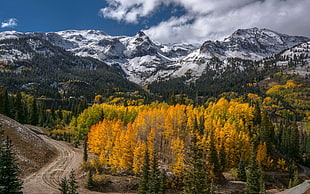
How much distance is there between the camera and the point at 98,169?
173 feet

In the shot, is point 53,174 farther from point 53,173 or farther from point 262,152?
point 262,152

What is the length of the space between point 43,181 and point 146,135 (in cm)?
3094

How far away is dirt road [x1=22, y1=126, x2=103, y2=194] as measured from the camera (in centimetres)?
3722

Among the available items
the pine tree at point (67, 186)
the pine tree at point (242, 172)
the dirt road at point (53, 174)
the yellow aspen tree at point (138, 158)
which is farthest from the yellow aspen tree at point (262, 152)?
the pine tree at point (67, 186)

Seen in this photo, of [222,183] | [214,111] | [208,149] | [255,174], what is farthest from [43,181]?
[214,111]

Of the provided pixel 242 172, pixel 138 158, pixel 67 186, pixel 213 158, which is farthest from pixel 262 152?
pixel 67 186

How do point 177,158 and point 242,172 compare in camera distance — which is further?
point 242,172

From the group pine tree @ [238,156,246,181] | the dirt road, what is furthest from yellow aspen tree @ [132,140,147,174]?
pine tree @ [238,156,246,181]

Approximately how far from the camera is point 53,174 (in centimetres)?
4475

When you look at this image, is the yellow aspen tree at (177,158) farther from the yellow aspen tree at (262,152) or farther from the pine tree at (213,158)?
the yellow aspen tree at (262,152)

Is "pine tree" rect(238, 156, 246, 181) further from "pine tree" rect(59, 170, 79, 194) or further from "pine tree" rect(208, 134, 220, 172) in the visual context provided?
"pine tree" rect(59, 170, 79, 194)

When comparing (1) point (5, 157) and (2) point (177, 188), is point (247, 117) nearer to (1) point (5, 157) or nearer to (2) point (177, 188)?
(2) point (177, 188)

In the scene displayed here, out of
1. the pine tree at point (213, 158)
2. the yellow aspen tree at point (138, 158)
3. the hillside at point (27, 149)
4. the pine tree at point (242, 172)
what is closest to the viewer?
the hillside at point (27, 149)

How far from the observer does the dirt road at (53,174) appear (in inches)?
1465
